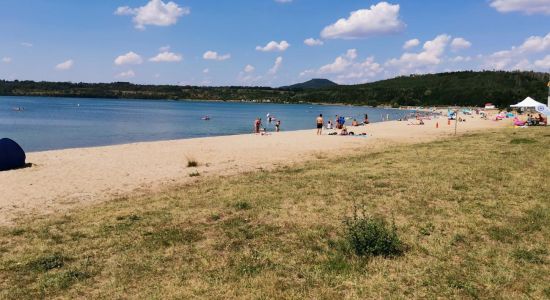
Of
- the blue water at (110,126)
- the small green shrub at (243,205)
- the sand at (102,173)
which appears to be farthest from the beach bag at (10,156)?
the blue water at (110,126)

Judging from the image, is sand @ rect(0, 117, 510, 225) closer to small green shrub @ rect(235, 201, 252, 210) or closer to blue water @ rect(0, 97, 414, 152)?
small green shrub @ rect(235, 201, 252, 210)

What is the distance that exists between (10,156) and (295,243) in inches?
601

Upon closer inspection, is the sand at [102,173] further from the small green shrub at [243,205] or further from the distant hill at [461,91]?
the distant hill at [461,91]

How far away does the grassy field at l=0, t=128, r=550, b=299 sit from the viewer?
17.2 ft

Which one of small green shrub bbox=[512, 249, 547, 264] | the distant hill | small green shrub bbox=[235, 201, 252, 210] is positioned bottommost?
small green shrub bbox=[235, 201, 252, 210]

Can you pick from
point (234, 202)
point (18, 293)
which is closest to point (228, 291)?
point (18, 293)

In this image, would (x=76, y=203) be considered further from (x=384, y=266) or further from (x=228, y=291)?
(x=384, y=266)

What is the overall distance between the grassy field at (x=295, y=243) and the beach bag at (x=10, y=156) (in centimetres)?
927

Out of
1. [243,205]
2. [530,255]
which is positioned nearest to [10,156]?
[243,205]

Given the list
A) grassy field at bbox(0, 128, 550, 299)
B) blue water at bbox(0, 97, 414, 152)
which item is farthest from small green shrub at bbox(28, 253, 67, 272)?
blue water at bbox(0, 97, 414, 152)

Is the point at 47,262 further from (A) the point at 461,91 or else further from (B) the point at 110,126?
(A) the point at 461,91

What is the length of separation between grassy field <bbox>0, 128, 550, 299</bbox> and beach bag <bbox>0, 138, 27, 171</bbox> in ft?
30.4

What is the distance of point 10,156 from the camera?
17.4m

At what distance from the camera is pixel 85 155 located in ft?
72.4
